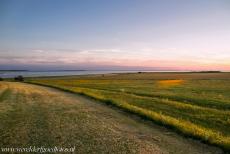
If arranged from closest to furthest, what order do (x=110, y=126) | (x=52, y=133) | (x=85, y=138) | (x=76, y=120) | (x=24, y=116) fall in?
(x=85, y=138) → (x=52, y=133) → (x=110, y=126) → (x=76, y=120) → (x=24, y=116)

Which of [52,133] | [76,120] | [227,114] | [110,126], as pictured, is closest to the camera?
[52,133]

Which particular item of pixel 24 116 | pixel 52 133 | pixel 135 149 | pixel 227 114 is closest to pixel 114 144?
pixel 135 149

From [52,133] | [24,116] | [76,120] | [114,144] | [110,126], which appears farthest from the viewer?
[24,116]

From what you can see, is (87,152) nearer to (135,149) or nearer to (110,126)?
(135,149)

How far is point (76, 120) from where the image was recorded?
12.9 m

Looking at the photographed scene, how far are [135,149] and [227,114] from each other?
37.5ft

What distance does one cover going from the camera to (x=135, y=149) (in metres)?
8.21

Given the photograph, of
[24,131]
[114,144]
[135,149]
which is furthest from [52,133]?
[135,149]

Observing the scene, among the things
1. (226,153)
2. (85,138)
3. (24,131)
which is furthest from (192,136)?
(24,131)

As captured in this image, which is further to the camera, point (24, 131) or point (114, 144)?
point (24, 131)

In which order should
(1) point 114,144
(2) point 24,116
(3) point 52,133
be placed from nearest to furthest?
(1) point 114,144 < (3) point 52,133 < (2) point 24,116

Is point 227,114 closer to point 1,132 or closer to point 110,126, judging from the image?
point 110,126

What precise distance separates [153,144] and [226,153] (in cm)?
226

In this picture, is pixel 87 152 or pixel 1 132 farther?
pixel 1 132
